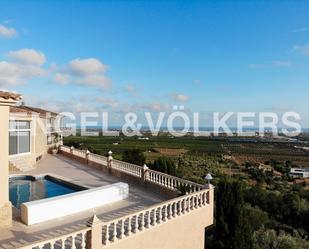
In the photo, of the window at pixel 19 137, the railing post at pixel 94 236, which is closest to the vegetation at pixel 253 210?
the railing post at pixel 94 236

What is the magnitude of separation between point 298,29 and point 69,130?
28.2 meters

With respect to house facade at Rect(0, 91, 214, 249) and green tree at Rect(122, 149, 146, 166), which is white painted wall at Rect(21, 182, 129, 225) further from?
green tree at Rect(122, 149, 146, 166)

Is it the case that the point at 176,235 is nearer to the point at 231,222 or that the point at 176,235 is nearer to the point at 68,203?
the point at 68,203

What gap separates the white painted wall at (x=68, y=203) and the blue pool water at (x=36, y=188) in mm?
2703

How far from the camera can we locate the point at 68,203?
8.30m

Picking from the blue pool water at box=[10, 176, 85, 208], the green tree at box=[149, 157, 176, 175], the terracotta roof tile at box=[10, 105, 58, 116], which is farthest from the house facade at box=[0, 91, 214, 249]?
the green tree at box=[149, 157, 176, 175]

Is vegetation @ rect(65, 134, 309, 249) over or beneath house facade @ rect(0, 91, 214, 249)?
beneath

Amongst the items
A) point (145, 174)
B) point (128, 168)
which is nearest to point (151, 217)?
point (145, 174)

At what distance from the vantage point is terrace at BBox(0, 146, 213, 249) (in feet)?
18.7

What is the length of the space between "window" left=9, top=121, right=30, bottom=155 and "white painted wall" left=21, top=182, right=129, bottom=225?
26.4 feet

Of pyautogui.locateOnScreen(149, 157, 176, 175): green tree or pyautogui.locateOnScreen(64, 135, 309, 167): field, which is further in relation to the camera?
pyautogui.locateOnScreen(64, 135, 309, 167): field

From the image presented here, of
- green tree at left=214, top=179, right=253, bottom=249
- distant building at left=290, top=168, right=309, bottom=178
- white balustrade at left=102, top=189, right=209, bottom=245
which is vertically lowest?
distant building at left=290, top=168, right=309, bottom=178

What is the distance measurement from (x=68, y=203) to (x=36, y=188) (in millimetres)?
5274

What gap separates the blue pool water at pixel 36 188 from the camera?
37.0ft
